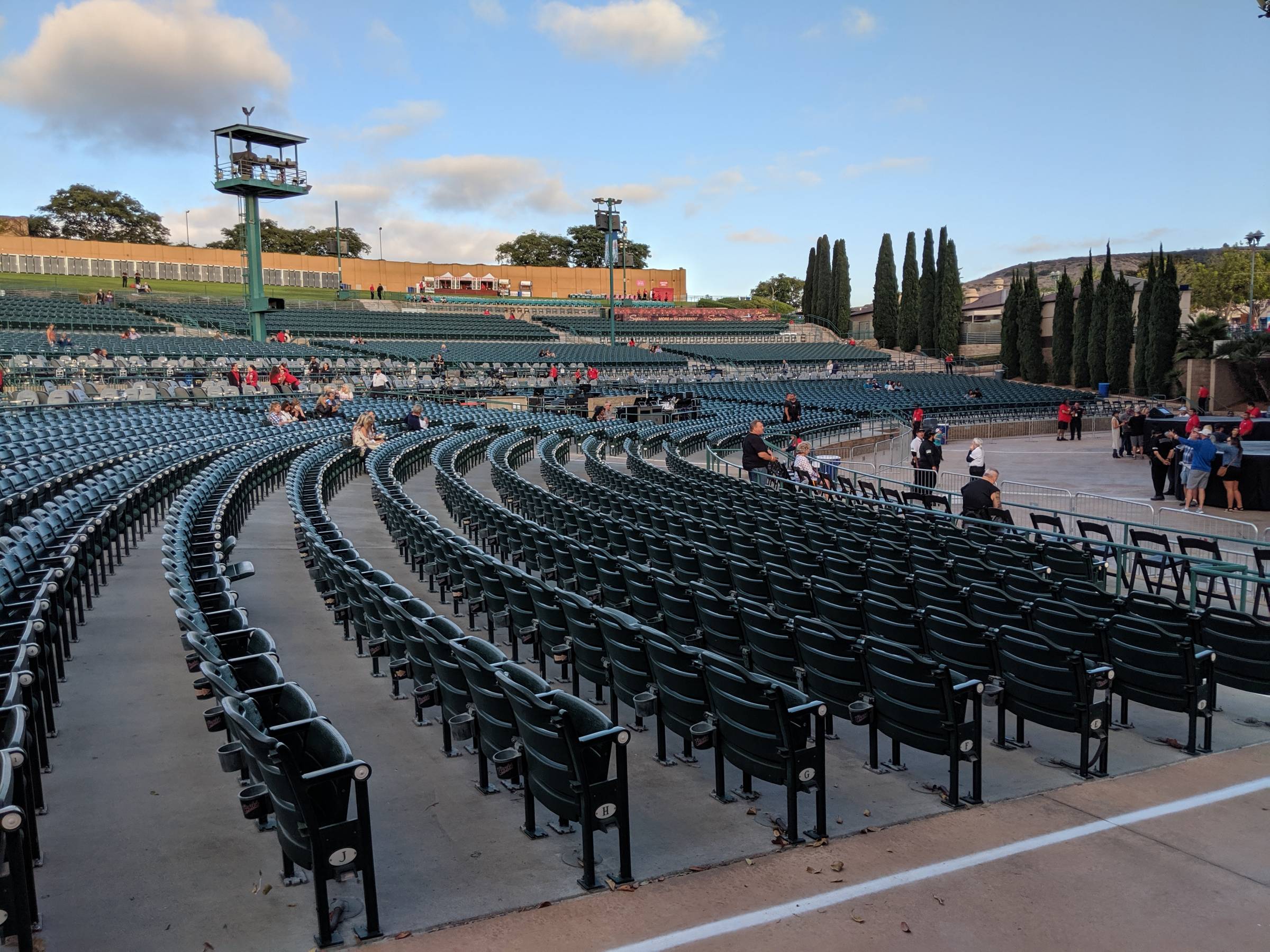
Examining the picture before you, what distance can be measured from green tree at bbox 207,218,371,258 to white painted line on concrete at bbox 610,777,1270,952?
94762 millimetres

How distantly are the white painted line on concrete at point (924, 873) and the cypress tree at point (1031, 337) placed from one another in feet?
Answer: 166

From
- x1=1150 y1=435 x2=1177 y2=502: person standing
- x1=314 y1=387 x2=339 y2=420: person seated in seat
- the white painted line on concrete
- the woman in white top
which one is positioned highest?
x1=314 y1=387 x2=339 y2=420: person seated in seat

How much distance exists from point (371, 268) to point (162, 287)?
1690 centimetres

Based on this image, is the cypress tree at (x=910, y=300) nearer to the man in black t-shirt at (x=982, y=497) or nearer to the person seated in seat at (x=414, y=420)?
the person seated in seat at (x=414, y=420)

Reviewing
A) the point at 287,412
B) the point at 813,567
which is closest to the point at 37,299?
the point at 287,412

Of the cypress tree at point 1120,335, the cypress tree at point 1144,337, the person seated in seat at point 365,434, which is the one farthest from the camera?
the cypress tree at point 1120,335

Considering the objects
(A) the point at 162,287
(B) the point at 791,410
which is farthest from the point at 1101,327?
(A) the point at 162,287

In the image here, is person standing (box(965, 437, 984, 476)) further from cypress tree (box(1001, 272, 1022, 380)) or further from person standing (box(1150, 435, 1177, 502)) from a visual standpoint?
cypress tree (box(1001, 272, 1022, 380))

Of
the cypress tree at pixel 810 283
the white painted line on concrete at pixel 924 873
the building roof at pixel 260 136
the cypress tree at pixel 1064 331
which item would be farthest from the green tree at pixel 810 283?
the white painted line on concrete at pixel 924 873

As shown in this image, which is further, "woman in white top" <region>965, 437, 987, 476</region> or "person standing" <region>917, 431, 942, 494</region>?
"person standing" <region>917, 431, 942, 494</region>

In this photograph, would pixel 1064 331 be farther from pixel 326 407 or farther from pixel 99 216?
pixel 99 216

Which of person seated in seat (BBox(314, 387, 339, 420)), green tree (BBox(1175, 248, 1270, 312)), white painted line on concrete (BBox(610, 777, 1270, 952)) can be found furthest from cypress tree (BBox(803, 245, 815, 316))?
white painted line on concrete (BBox(610, 777, 1270, 952))

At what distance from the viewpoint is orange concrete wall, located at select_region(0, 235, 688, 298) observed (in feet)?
221

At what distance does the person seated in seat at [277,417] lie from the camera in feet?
74.6
